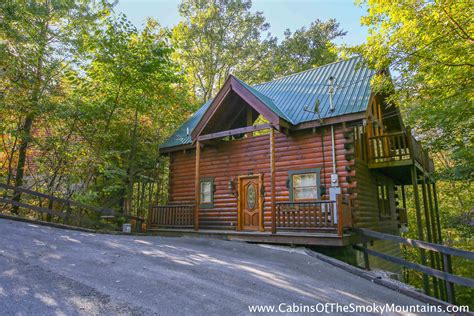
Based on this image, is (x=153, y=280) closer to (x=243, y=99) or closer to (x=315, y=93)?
(x=243, y=99)

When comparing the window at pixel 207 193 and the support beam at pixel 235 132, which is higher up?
the support beam at pixel 235 132

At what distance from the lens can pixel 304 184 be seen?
10.6 meters

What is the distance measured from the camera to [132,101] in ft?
46.1

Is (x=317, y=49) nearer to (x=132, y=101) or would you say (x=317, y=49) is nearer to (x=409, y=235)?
(x=409, y=235)

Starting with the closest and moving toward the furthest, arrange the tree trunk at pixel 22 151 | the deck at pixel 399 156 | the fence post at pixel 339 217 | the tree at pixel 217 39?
the fence post at pixel 339 217 → the deck at pixel 399 156 → the tree trunk at pixel 22 151 → the tree at pixel 217 39

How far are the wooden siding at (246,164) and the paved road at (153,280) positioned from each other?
341cm

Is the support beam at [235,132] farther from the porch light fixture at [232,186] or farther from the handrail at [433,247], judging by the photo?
the handrail at [433,247]

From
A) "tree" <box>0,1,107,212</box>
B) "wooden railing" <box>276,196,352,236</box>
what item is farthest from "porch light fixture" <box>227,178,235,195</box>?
"tree" <box>0,1,107,212</box>

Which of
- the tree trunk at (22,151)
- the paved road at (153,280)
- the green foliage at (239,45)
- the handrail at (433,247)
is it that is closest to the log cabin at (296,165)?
the handrail at (433,247)

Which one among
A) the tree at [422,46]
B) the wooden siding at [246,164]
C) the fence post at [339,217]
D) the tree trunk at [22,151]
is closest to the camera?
the tree at [422,46]

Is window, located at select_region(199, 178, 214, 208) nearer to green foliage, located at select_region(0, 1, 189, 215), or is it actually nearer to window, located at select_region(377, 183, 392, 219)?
green foliage, located at select_region(0, 1, 189, 215)

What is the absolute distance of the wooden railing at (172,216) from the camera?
11.6 metres

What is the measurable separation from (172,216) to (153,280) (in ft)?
23.1

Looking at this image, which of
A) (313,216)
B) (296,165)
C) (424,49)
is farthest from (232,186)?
(424,49)
